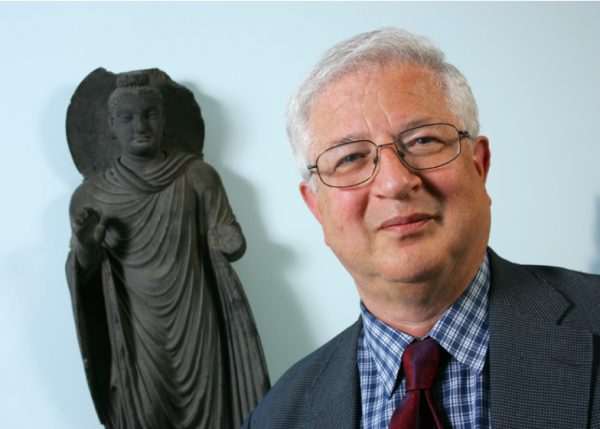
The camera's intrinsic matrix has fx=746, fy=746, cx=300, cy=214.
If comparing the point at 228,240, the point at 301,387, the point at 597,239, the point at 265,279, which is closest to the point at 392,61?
the point at 301,387

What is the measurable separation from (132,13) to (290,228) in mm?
891

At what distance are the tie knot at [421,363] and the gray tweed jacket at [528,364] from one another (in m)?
0.08

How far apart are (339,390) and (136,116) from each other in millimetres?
1253

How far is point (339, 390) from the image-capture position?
1160 mm

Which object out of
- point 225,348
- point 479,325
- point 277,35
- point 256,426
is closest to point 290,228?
point 225,348

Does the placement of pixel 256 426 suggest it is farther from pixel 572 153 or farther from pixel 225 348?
pixel 572 153

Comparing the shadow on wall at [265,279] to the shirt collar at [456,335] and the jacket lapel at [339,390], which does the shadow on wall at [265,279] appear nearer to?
the jacket lapel at [339,390]

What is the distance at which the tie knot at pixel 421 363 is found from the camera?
1.01 m

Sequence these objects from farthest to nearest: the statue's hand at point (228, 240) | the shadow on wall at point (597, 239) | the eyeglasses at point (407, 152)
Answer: the shadow on wall at point (597, 239) < the statue's hand at point (228, 240) < the eyeglasses at point (407, 152)

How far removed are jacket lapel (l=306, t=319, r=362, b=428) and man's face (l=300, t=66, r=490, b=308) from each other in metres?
0.15

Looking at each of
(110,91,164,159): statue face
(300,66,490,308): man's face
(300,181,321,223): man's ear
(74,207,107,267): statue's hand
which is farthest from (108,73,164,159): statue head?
(300,66,490,308): man's face

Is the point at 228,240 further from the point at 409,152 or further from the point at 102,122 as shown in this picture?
the point at 409,152

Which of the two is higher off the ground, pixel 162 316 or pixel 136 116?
pixel 136 116

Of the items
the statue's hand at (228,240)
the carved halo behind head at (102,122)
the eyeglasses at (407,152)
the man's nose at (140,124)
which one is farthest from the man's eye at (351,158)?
the carved halo behind head at (102,122)
